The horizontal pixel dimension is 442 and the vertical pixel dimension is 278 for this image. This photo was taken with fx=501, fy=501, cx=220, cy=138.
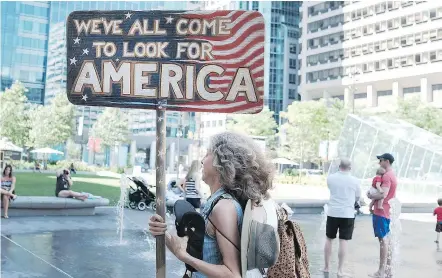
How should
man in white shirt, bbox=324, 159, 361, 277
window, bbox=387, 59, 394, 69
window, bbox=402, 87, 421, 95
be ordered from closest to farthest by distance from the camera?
man in white shirt, bbox=324, 159, 361, 277 → window, bbox=402, 87, 421, 95 → window, bbox=387, 59, 394, 69

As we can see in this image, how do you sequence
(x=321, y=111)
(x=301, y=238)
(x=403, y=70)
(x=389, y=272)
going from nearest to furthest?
(x=301, y=238) < (x=389, y=272) < (x=321, y=111) < (x=403, y=70)

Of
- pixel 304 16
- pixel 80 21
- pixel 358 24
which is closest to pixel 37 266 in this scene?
pixel 80 21

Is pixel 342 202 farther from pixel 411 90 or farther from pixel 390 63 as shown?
pixel 390 63

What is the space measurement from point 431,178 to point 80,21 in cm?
2594

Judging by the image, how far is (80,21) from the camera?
299cm

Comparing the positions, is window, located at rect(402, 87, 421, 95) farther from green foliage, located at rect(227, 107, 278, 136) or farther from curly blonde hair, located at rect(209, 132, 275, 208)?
curly blonde hair, located at rect(209, 132, 275, 208)

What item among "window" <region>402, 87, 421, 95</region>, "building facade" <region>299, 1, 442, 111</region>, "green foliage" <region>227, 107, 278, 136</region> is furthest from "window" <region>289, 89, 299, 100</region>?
"window" <region>402, 87, 421, 95</region>

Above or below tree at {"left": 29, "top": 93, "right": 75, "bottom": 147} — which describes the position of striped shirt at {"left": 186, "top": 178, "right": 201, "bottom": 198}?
below

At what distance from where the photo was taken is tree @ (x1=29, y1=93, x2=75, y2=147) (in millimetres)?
56281

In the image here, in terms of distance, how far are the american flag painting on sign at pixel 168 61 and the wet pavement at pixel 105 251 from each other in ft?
15.4

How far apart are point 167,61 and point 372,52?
66.8 metres

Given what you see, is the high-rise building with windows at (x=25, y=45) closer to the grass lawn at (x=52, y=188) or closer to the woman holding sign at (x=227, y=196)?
the grass lawn at (x=52, y=188)

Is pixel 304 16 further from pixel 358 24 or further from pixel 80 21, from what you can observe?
pixel 80 21

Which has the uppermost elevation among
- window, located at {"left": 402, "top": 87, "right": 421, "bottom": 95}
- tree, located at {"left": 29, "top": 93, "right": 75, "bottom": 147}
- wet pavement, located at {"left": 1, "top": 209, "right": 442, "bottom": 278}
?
window, located at {"left": 402, "top": 87, "right": 421, "bottom": 95}
